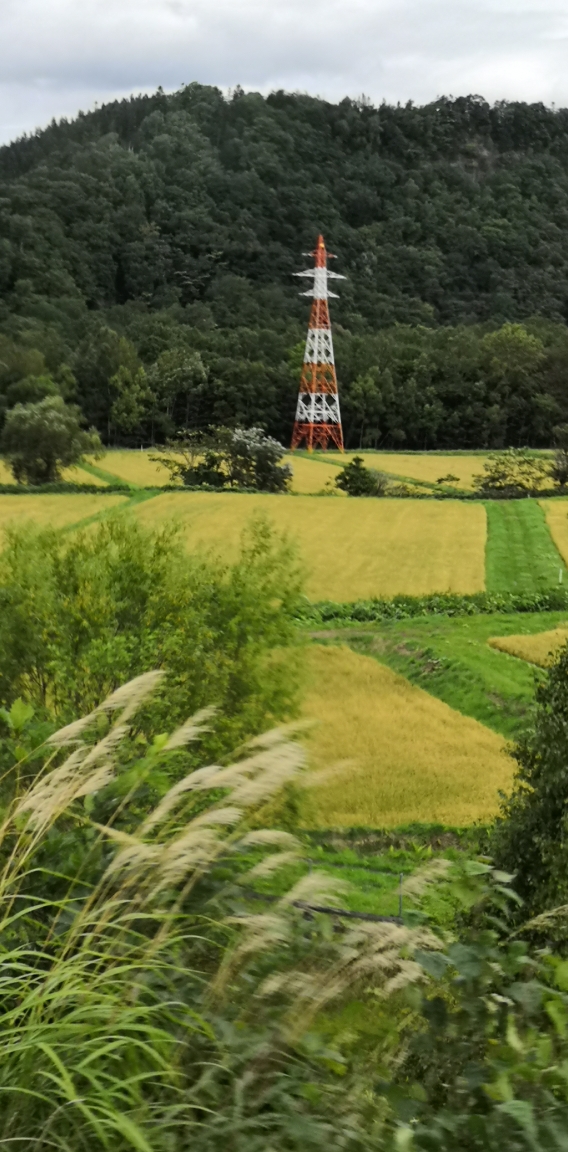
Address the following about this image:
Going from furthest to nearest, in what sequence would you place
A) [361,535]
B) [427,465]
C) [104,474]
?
[427,465] < [104,474] < [361,535]

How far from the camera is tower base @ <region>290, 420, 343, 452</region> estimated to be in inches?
2771

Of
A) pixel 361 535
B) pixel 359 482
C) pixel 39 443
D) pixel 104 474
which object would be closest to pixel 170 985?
pixel 361 535

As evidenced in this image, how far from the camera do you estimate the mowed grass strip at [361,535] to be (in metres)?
35.4

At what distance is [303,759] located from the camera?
8.32 ft

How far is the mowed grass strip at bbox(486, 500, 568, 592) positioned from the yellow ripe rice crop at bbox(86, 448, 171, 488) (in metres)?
17.4

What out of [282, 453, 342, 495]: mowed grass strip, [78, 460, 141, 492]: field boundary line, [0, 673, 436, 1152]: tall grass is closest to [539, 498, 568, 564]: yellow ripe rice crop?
[282, 453, 342, 495]: mowed grass strip

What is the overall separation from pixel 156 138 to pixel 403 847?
5198 inches

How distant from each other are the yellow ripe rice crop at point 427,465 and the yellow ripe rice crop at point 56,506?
19.2 metres

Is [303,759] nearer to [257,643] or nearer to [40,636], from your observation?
[40,636]

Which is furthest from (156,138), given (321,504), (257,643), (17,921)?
(17,921)

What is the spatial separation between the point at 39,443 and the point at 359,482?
1629 cm

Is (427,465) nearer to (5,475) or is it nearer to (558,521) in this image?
(558,521)

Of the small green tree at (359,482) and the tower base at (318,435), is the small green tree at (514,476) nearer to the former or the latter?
the small green tree at (359,482)

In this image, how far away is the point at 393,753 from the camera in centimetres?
2056
